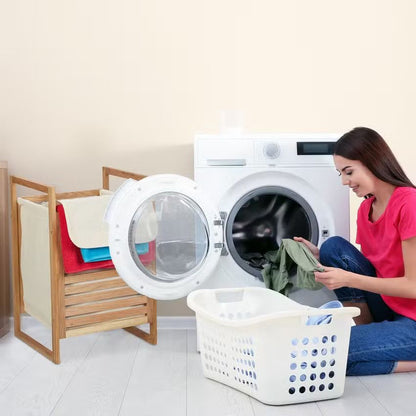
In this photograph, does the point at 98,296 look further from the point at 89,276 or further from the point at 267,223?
the point at 267,223

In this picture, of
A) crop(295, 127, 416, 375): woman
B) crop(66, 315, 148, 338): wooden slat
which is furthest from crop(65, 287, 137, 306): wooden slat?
crop(295, 127, 416, 375): woman

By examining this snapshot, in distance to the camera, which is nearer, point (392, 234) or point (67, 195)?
point (392, 234)

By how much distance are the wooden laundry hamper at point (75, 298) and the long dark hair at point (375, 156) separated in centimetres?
86

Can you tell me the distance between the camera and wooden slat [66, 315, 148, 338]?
8.25ft

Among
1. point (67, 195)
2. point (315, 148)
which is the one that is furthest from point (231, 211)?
point (67, 195)

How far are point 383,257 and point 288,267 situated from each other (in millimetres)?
355

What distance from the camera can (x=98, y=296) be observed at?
8.52 ft

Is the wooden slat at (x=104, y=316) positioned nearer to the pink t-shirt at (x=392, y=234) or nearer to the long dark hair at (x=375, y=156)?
the pink t-shirt at (x=392, y=234)

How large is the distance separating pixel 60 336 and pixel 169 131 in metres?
1.05

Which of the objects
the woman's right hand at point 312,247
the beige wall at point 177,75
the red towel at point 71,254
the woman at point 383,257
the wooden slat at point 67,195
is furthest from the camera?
the beige wall at point 177,75

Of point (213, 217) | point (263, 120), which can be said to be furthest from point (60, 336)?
point (263, 120)

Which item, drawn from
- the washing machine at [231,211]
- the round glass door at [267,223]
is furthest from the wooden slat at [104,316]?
the round glass door at [267,223]

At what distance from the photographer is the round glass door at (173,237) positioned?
7.91ft

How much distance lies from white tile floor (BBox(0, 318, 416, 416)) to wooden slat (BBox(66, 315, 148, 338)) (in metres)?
0.10
